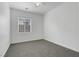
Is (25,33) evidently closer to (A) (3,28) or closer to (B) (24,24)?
(B) (24,24)

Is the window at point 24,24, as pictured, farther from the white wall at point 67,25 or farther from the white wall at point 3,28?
the white wall at point 3,28

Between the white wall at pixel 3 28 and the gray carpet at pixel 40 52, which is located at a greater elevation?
the white wall at pixel 3 28

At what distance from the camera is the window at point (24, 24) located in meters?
5.81

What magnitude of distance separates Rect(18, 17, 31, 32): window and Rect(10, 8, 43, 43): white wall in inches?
11.1

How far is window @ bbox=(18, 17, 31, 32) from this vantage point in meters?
5.81

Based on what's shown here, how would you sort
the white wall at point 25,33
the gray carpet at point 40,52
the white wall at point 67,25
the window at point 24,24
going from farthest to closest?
the window at point 24,24, the white wall at point 25,33, the white wall at point 67,25, the gray carpet at point 40,52

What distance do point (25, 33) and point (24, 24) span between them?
29.7 inches

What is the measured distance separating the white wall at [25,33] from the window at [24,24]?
282 mm

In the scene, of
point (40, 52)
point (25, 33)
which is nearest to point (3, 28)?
point (40, 52)

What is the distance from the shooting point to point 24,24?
6023mm

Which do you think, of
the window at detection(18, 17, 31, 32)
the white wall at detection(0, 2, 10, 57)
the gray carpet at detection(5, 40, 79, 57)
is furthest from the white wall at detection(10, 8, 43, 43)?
the white wall at detection(0, 2, 10, 57)

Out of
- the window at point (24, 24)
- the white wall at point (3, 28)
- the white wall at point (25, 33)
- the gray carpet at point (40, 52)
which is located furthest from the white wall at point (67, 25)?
the white wall at point (3, 28)

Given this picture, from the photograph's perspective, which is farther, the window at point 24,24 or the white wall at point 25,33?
A: the window at point 24,24

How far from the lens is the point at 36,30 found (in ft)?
21.8
